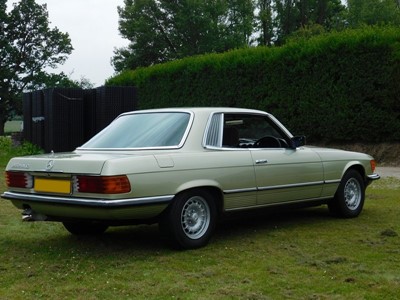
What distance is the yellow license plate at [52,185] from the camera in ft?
17.1

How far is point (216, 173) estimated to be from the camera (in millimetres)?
5707

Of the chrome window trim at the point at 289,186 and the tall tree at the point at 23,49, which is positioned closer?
the chrome window trim at the point at 289,186

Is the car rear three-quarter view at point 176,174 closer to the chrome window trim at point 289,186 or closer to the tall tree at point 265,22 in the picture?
the chrome window trim at point 289,186

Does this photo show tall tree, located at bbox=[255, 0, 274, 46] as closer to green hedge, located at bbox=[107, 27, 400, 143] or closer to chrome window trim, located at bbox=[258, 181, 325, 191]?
green hedge, located at bbox=[107, 27, 400, 143]

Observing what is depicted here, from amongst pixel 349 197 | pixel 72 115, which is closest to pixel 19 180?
pixel 349 197

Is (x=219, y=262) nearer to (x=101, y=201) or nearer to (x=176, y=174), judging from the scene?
(x=176, y=174)

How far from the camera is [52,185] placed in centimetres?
534

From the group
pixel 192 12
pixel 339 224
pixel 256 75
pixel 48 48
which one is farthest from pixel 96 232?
pixel 48 48

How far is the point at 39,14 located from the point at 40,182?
49005mm

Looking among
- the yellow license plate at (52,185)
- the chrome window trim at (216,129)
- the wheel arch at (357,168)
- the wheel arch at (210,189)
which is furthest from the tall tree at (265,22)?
the yellow license plate at (52,185)

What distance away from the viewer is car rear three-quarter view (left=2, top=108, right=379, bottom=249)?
16.8ft

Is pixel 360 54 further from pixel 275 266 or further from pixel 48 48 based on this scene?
pixel 48 48

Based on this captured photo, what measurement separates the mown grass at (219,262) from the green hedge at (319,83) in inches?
318

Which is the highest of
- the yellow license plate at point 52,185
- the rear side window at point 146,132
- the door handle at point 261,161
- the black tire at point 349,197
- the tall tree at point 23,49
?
the tall tree at point 23,49
